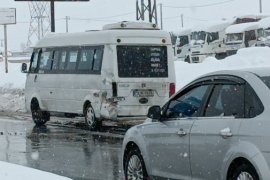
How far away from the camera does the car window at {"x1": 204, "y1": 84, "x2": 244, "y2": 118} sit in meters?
6.60

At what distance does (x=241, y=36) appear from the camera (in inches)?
1844

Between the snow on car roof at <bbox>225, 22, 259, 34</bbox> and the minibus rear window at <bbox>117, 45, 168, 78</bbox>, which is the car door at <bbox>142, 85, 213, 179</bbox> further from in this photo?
the snow on car roof at <bbox>225, 22, 259, 34</bbox>

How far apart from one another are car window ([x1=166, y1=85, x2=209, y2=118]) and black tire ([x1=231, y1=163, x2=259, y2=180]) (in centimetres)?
103

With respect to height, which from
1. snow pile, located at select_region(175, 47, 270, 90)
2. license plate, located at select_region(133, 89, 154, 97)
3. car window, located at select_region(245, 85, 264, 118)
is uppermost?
snow pile, located at select_region(175, 47, 270, 90)

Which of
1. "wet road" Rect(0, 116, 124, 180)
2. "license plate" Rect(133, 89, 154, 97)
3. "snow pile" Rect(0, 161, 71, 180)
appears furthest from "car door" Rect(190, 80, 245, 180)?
"license plate" Rect(133, 89, 154, 97)

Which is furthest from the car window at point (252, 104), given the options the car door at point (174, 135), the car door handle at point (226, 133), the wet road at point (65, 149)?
the wet road at point (65, 149)

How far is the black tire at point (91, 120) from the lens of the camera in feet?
55.0

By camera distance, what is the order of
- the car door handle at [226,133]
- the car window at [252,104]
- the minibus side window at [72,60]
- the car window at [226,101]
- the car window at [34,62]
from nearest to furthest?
1. the car window at [252,104]
2. the car door handle at [226,133]
3. the car window at [226,101]
4. the minibus side window at [72,60]
5. the car window at [34,62]

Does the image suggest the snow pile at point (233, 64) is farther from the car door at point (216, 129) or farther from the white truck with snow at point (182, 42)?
the white truck with snow at point (182, 42)

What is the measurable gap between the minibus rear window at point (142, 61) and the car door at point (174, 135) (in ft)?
26.4

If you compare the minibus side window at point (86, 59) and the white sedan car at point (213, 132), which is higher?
the minibus side window at point (86, 59)

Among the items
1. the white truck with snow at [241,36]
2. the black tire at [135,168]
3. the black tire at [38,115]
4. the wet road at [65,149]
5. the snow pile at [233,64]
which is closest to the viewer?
the black tire at [135,168]

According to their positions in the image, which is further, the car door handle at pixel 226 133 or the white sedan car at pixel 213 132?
the car door handle at pixel 226 133

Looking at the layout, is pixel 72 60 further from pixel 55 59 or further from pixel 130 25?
pixel 130 25
